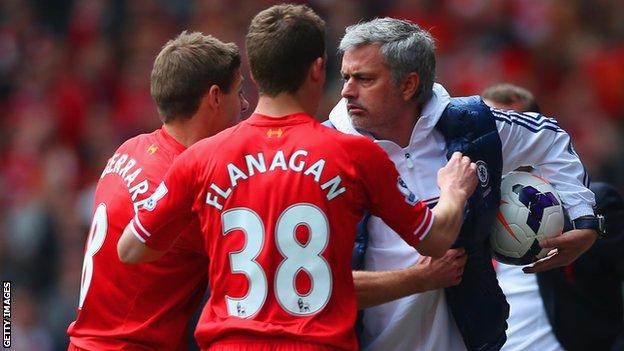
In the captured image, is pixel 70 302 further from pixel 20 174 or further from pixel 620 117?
pixel 620 117

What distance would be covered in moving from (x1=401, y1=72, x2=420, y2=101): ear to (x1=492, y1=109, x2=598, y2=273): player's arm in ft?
1.35

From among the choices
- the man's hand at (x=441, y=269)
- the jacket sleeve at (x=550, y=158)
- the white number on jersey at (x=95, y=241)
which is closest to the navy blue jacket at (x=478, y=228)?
the man's hand at (x=441, y=269)

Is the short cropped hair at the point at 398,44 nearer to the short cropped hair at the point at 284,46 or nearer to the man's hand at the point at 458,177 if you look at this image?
the man's hand at the point at 458,177

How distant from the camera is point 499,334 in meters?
5.16

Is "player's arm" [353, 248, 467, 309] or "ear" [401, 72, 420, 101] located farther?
"ear" [401, 72, 420, 101]

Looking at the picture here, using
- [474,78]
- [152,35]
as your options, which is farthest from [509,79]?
[152,35]

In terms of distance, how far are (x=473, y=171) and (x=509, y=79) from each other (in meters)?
6.00

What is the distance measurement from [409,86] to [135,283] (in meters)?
1.30

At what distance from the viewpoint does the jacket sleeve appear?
208 inches

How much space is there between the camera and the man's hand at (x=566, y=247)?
524 centimetres

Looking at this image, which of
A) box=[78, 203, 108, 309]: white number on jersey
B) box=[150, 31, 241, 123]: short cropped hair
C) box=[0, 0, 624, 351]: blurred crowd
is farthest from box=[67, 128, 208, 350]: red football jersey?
box=[0, 0, 624, 351]: blurred crowd

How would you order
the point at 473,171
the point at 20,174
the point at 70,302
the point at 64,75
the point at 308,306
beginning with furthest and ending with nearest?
the point at 64,75 → the point at 20,174 → the point at 70,302 → the point at 473,171 → the point at 308,306

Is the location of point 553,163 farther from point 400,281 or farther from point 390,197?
point 390,197

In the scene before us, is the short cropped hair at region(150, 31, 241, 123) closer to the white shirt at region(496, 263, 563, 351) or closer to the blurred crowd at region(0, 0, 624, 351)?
the white shirt at region(496, 263, 563, 351)
